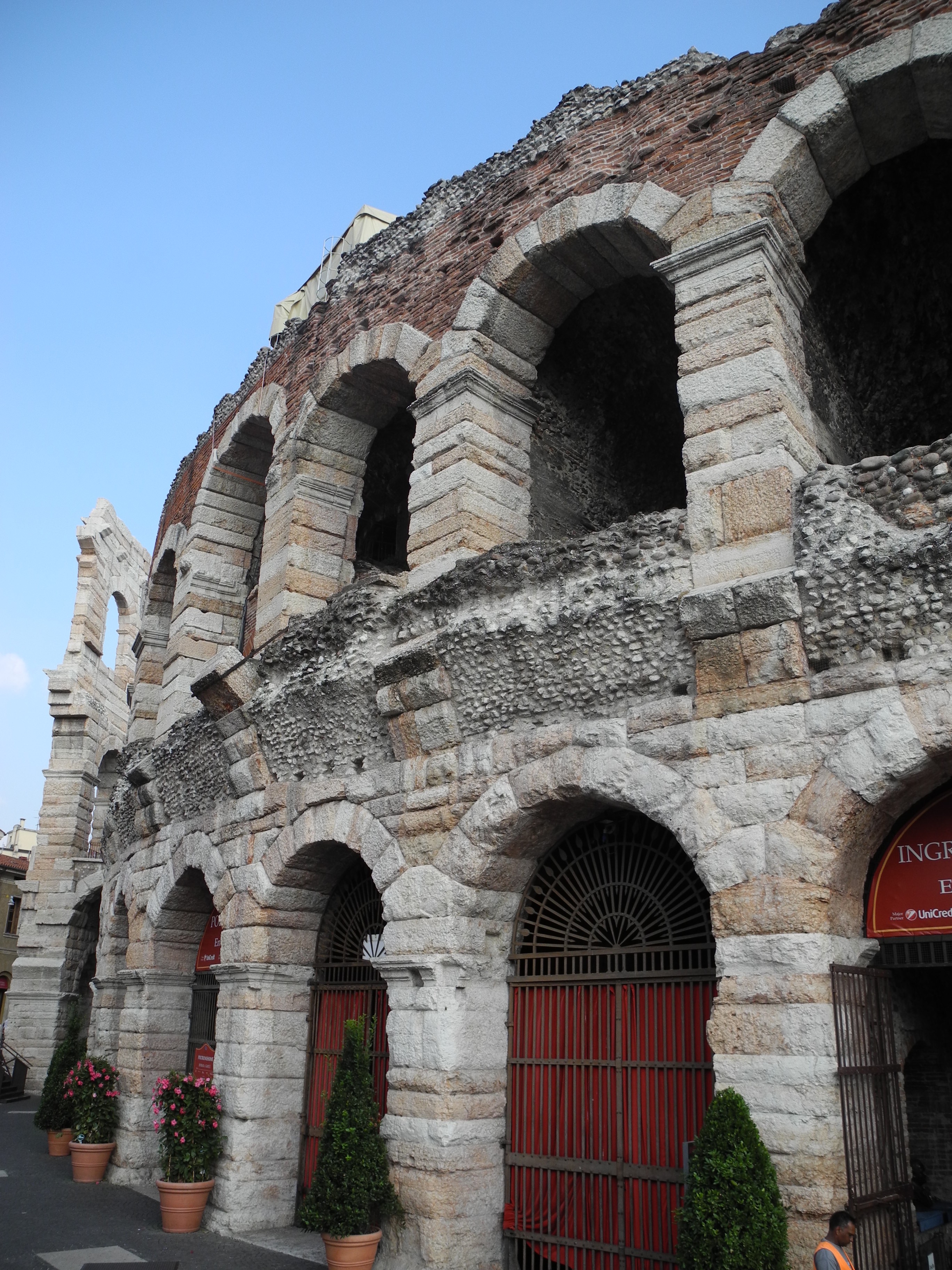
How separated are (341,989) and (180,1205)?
1.73m

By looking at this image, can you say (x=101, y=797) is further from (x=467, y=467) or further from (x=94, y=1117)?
(x=467, y=467)

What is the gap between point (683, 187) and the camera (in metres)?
6.29

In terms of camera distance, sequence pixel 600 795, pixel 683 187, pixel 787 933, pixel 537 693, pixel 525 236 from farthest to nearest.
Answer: pixel 525 236 < pixel 683 187 < pixel 537 693 < pixel 600 795 < pixel 787 933

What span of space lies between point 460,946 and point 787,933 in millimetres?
2063

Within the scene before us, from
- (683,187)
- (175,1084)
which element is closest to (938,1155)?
(175,1084)

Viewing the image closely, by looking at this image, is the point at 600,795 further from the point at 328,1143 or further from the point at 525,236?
the point at 525,236

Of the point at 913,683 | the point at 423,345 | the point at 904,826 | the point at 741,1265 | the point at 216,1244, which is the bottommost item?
the point at 216,1244

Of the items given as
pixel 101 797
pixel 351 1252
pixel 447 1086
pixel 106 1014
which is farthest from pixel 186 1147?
pixel 101 797

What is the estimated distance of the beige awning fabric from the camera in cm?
1189

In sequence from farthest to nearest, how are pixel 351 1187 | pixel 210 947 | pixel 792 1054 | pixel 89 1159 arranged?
pixel 210 947 < pixel 89 1159 < pixel 351 1187 < pixel 792 1054

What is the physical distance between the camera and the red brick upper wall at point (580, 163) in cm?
604

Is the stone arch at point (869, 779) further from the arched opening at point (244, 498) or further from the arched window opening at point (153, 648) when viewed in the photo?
the arched window opening at point (153, 648)

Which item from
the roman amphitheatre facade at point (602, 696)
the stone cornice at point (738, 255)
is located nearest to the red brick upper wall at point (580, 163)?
the roman amphitheatre facade at point (602, 696)

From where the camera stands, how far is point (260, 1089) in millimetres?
7148
